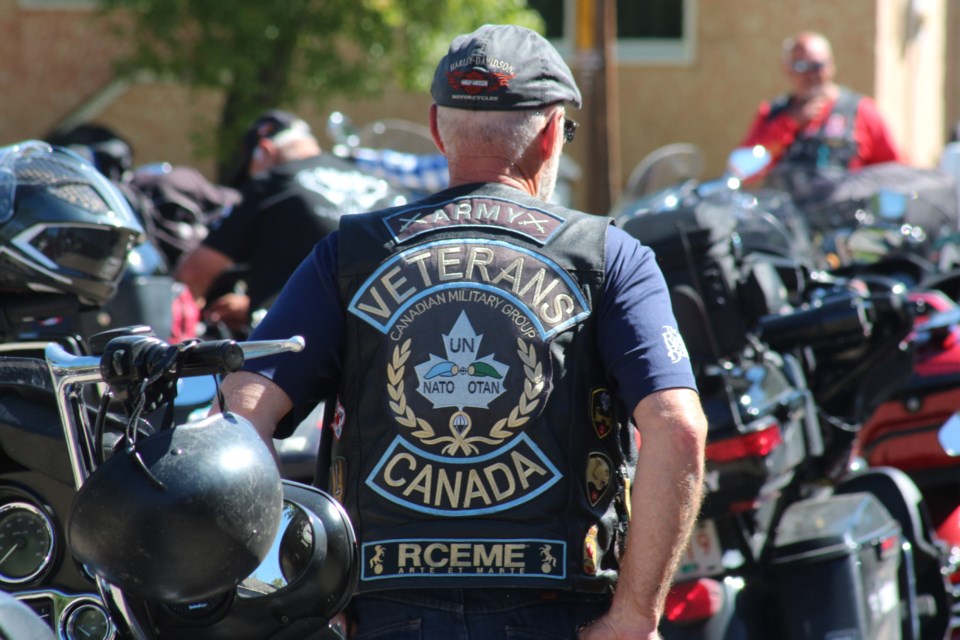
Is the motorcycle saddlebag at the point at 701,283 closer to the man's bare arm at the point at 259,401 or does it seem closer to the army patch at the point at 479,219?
the army patch at the point at 479,219

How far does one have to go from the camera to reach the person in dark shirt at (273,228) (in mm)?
5848

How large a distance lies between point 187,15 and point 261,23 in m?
0.87

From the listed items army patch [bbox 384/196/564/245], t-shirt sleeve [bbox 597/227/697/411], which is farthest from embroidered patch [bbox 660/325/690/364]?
army patch [bbox 384/196/564/245]

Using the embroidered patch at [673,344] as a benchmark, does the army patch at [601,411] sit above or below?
below

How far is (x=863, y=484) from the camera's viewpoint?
454 cm

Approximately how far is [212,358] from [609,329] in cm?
73

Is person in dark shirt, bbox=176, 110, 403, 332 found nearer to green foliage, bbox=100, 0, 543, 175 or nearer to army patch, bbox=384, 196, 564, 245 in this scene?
army patch, bbox=384, 196, 564, 245

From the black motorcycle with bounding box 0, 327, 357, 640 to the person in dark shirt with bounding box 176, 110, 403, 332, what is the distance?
113 inches

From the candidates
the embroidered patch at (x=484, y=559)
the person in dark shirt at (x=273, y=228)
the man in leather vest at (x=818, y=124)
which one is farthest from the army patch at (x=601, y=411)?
the man in leather vest at (x=818, y=124)

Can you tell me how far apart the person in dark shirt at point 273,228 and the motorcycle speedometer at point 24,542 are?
2.87 m

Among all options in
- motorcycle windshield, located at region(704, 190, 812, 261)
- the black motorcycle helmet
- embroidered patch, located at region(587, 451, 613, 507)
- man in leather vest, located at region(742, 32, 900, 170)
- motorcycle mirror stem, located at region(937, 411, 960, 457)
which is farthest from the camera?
man in leather vest, located at region(742, 32, 900, 170)

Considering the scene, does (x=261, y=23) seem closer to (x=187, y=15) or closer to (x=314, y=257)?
(x=187, y=15)

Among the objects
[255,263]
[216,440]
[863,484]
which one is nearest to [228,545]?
[216,440]

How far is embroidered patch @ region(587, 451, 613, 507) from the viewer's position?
8.30ft
